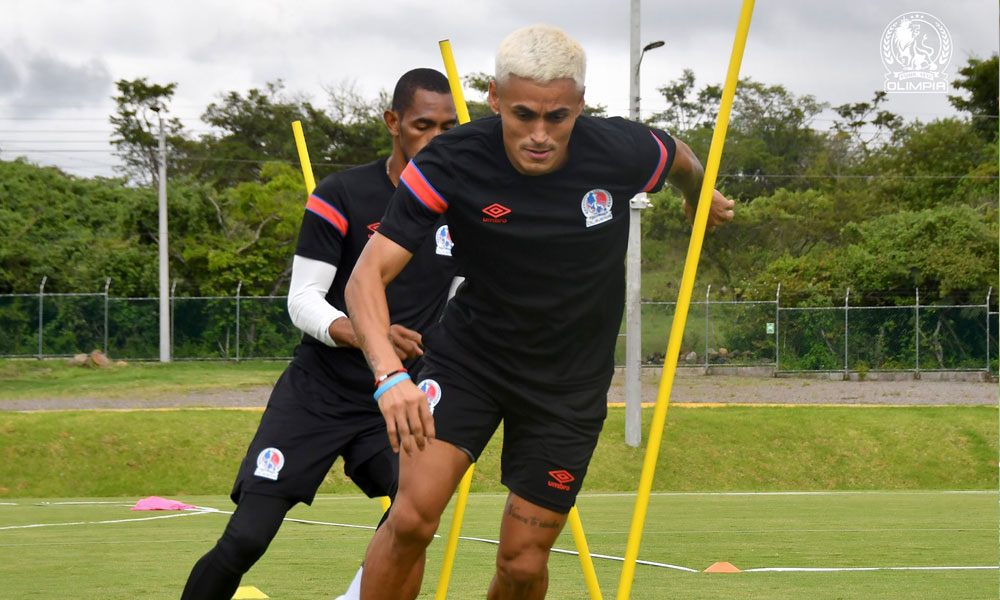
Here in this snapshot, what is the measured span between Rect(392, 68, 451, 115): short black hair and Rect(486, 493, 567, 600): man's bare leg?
1851 mm

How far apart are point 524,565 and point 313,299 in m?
1.50

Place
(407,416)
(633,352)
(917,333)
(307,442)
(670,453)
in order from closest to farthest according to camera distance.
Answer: (407,416) < (307,442) < (670,453) < (633,352) < (917,333)

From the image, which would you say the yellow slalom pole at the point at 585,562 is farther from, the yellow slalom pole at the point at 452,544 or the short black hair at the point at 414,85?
the short black hair at the point at 414,85

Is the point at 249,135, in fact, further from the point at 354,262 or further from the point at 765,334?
the point at 354,262

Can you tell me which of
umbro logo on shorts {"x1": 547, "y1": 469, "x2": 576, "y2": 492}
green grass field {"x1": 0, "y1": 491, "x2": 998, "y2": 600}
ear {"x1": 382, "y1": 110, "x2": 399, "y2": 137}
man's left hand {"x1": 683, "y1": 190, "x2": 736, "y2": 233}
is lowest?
green grass field {"x1": 0, "y1": 491, "x2": 998, "y2": 600}

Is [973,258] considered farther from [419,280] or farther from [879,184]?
[419,280]

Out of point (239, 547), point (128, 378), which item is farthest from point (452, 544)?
point (128, 378)

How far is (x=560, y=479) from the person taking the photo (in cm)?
413

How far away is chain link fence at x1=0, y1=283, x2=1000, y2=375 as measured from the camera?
31406 millimetres

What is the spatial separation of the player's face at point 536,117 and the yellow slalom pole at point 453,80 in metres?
1.31

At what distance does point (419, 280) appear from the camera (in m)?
5.01

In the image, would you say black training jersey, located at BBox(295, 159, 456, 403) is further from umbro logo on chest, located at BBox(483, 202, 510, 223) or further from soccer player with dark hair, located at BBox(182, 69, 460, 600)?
umbro logo on chest, located at BBox(483, 202, 510, 223)

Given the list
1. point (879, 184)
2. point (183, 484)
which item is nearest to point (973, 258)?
point (879, 184)

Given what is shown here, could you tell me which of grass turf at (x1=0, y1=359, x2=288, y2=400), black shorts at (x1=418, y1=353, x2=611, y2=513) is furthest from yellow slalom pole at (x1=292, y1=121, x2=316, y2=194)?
grass turf at (x1=0, y1=359, x2=288, y2=400)
